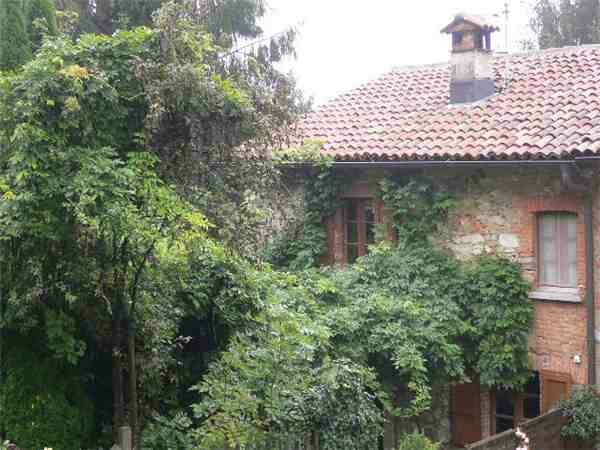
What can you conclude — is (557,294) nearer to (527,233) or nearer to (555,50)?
(527,233)

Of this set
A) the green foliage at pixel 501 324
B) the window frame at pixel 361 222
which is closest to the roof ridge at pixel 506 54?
the window frame at pixel 361 222

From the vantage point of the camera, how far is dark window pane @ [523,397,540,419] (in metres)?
12.4

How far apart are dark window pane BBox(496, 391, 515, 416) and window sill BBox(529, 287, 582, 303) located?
1.73 m

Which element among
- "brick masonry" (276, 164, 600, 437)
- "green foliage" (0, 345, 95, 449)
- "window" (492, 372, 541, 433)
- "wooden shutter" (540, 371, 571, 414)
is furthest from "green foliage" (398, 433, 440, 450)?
"window" (492, 372, 541, 433)

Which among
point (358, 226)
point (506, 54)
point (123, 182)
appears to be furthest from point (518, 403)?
point (123, 182)

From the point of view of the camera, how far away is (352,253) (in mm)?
14523

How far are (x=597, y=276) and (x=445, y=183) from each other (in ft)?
9.50

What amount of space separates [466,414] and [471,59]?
6607 millimetres

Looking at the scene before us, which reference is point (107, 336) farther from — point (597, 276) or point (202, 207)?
point (597, 276)

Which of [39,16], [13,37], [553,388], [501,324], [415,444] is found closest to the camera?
[415,444]

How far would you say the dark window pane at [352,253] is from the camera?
14.4 metres

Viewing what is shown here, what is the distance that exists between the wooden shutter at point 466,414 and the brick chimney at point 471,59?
5.37 metres

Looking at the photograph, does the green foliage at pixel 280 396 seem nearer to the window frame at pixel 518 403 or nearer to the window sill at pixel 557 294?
the window sill at pixel 557 294

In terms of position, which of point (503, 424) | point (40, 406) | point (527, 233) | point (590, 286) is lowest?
point (503, 424)
